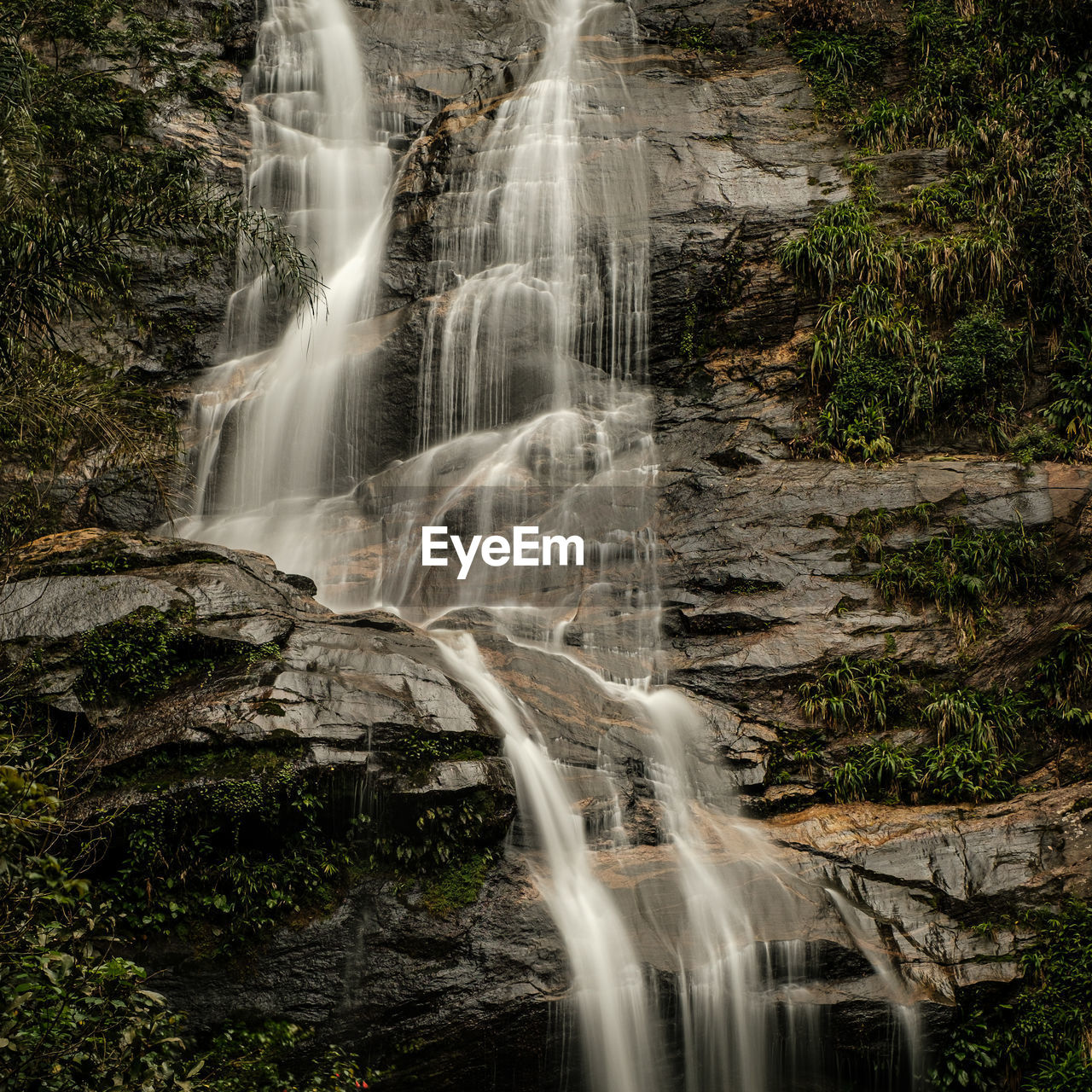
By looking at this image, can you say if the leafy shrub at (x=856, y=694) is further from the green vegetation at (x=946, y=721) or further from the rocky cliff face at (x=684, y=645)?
the rocky cliff face at (x=684, y=645)

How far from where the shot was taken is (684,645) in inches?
458

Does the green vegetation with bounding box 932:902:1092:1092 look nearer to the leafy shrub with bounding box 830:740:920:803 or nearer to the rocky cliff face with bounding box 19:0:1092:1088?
the rocky cliff face with bounding box 19:0:1092:1088

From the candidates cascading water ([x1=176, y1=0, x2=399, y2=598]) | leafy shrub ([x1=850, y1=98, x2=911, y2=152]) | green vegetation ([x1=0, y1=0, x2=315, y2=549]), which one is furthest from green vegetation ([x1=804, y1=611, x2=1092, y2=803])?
leafy shrub ([x1=850, y1=98, x2=911, y2=152])

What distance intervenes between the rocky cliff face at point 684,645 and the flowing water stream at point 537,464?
35 centimetres

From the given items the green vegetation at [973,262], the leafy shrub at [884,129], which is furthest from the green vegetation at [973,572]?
the leafy shrub at [884,129]

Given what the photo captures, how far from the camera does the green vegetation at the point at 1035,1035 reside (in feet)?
25.5

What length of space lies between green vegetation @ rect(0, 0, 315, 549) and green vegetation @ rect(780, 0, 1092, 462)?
25.8 feet

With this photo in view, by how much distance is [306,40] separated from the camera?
1928 centimetres

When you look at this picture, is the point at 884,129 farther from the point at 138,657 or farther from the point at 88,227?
the point at 138,657

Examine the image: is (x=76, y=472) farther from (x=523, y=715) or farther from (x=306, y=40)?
(x=306, y=40)

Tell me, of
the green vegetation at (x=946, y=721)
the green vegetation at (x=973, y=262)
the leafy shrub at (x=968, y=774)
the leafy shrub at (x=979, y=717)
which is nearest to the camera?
the leafy shrub at (x=968, y=774)

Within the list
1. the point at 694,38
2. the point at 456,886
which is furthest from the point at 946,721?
the point at 694,38

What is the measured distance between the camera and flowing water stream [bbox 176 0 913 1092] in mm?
7914

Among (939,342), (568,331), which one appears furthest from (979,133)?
(568,331)
